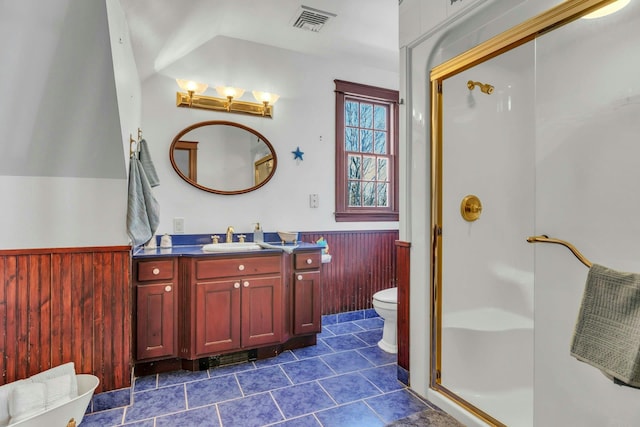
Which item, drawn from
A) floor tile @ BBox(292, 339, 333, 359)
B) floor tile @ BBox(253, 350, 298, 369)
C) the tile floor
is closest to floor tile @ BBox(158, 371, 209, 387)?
the tile floor

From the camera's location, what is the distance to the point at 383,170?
3850mm

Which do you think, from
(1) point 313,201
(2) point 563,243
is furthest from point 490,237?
(1) point 313,201

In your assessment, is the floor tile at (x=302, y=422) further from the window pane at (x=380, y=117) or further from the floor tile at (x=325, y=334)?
the window pane at (x=380, y=117)

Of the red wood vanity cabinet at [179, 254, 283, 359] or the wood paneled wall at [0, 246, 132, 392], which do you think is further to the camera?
the red wood vanity cabinet at [179, 254, 283, 359]

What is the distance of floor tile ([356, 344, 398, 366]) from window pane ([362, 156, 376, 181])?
169 cm

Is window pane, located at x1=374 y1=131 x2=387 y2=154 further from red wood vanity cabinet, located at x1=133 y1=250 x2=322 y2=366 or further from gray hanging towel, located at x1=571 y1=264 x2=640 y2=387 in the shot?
gray hanging towel, located at x1=571 y1=264 x2=640 y2=387

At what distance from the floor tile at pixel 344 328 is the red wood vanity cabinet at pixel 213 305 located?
0.59 meters

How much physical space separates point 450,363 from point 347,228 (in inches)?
72.4

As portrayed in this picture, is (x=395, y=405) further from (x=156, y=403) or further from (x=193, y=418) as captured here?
(x=156, y=403)

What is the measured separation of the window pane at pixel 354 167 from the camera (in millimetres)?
3686

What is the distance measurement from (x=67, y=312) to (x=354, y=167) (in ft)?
8.76

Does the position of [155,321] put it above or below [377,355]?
above

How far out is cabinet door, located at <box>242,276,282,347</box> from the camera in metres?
2.61

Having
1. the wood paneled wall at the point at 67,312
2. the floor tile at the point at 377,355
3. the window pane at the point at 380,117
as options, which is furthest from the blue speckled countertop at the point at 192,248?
the window pane at the point at 380,117
